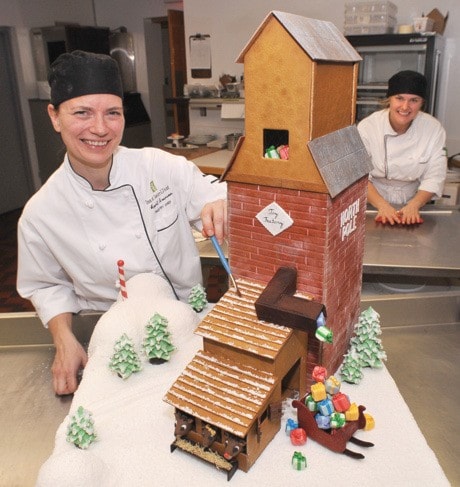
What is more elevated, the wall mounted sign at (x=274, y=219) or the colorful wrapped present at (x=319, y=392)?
the wall mounted sign at (x=274, y=219)

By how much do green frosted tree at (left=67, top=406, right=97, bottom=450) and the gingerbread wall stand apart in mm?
443

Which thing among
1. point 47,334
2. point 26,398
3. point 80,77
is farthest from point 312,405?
point 80,77

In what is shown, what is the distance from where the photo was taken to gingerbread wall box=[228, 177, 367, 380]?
99 centimetres

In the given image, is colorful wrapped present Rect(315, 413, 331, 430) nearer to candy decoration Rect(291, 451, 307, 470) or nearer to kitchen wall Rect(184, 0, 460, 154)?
candy decoration Rect(291, 451, 307, 470)

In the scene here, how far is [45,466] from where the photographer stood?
2.79 feet

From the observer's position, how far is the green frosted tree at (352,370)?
1.11 m

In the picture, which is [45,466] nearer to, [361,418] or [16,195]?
[361,418]

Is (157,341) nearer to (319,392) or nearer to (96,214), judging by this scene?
(319,392)

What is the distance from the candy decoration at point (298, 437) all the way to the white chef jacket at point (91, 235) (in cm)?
87

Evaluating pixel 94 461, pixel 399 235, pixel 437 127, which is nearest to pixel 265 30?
pixel 94 461

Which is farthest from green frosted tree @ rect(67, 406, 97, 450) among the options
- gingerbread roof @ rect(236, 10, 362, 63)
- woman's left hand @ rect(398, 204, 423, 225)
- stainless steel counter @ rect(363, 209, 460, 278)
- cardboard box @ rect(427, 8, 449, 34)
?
cardboard box @ rect(427, 8, 449, 34)

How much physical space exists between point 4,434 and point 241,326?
2.15ft

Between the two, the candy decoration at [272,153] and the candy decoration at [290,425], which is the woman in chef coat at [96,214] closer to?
the candy decoration at [272,153]

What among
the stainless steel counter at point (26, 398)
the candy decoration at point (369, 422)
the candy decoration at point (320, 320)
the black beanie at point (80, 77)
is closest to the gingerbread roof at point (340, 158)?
the candy decoration at point (320, 320)
